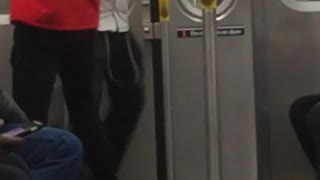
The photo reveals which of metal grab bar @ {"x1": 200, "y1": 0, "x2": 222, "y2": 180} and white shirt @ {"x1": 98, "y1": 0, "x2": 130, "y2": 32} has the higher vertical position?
white shirt @ {"x1": 98, "y1": 0, "x2": 130, "y2": 32}

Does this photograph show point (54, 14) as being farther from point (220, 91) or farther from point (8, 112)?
point (220, 91)

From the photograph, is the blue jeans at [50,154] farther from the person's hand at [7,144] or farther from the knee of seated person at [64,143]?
the person's hand at [7,144]

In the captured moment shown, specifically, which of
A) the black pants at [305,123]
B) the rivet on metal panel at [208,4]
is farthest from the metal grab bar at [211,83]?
the black pants at [305,123]

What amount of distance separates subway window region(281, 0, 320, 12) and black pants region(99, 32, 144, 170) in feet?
2.26

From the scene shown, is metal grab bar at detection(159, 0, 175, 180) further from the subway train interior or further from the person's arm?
the person's arm

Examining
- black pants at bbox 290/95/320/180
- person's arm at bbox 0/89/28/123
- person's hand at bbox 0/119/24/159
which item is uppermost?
person's arm at bbox 0/89/28/123

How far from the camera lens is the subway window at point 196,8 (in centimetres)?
337

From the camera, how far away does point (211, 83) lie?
2973mm

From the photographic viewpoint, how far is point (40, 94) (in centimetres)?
284

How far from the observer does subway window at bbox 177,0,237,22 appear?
3371 millimetres

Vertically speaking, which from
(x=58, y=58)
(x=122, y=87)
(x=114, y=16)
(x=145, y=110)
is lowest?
(x=145, y=110)

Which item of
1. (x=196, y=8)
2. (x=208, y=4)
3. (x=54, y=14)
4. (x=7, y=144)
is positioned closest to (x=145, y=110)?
(x=196, y=8)

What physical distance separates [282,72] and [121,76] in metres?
0.72

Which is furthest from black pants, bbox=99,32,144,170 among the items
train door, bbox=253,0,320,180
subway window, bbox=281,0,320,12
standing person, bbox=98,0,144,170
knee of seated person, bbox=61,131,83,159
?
knee of seated person, bbox=61,131,83,159
